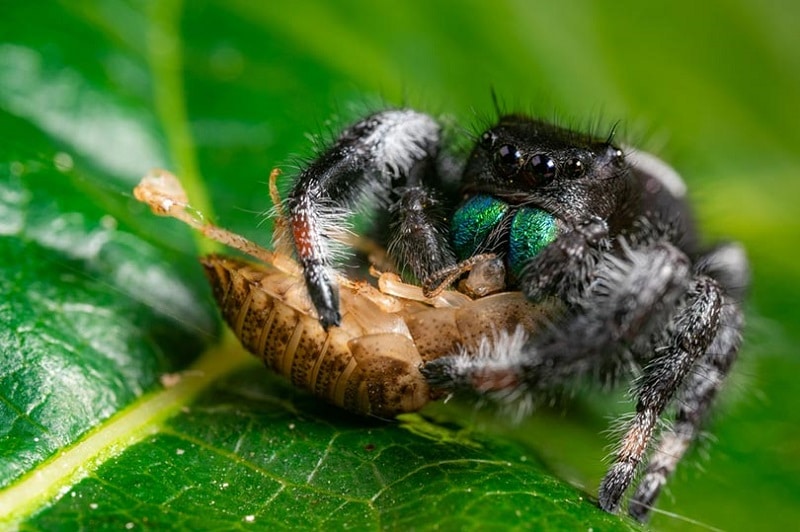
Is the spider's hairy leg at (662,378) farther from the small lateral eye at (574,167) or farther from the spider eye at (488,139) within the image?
the spider eye at (488,139)

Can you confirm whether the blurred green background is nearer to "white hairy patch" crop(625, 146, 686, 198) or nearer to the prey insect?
"white hairy patch" crop(625, 146, 686, 198)

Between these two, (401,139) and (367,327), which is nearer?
(367,327)

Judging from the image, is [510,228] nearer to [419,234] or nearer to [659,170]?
[419,234]

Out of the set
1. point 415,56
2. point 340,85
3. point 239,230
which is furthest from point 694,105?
point 239,230

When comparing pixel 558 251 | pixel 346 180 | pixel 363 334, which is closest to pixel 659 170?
pixel 558 251

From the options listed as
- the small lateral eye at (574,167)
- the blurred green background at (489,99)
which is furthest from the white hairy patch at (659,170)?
the small lateral eye at (574,167)
